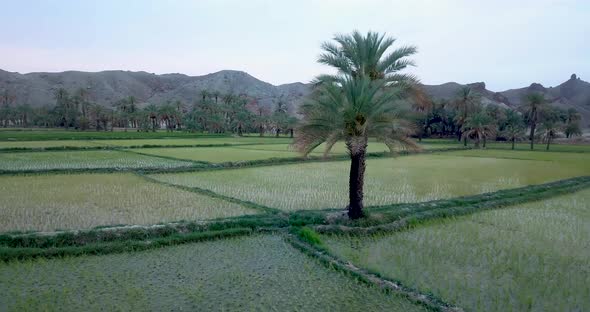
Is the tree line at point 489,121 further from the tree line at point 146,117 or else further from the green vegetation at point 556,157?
the tree line at point 146,117

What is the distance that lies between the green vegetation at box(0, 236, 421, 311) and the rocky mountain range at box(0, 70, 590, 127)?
9092 centimetres

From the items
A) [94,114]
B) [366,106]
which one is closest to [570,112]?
[366,106]

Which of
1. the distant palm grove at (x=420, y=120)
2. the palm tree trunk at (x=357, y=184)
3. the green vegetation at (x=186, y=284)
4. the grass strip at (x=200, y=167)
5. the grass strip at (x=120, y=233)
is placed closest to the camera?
the green vegetation at (x=186, y=284)

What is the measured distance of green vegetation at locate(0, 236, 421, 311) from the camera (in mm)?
5699

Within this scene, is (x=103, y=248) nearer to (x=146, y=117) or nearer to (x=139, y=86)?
(x=146, y=117)

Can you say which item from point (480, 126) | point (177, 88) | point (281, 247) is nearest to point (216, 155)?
point (281, 247)

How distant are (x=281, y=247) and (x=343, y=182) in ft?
30.4

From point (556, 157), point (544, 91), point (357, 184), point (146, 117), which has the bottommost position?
point (556, 157)

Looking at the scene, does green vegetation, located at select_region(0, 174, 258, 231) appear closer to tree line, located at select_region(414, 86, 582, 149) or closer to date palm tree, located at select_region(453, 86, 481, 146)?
tree line, located at select_region(414, 86, 582, 149)

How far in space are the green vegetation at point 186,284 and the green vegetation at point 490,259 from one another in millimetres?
997

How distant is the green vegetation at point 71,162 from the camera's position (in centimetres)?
1945

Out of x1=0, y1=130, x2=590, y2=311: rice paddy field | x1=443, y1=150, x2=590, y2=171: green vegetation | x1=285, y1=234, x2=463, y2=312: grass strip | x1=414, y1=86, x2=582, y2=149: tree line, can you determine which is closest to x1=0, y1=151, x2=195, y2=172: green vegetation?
x1=0, y1=130, x2=590, y2=311: rice paddy field

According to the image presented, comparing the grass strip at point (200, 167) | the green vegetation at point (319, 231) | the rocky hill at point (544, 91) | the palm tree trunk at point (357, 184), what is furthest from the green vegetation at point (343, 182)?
the rocky hill at point (544, 91)

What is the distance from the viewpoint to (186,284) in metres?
6.32
